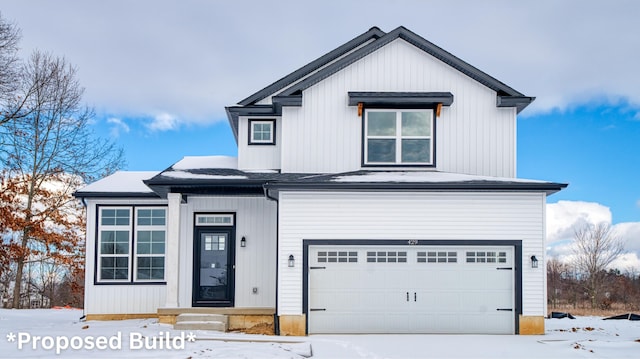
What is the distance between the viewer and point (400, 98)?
15281 millimetres

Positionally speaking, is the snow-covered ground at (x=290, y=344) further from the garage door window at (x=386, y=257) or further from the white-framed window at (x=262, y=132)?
the white-framed window at (x=262, y=132)

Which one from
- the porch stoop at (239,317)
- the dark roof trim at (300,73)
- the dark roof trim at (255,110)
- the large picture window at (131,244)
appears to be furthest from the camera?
the dark roof trim at (300,73)

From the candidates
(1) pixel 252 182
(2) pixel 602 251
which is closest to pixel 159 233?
(1) pixel 252 182

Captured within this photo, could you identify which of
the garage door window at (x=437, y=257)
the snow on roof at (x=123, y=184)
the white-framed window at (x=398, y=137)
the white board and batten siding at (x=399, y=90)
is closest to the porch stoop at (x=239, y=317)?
the snow on roof at (x=123, y=184)

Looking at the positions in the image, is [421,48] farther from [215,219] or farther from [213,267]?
[213,267]

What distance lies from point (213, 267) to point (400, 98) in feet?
21.7

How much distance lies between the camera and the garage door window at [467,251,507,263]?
13828 millimetres

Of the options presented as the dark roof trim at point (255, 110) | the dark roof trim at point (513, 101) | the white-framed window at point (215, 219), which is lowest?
the white-framed window at point (215, 219)

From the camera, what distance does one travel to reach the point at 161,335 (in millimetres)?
12477

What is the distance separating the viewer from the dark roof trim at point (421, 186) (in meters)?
13.4

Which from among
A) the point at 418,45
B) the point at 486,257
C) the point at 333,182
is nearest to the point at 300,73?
the point at 418,45

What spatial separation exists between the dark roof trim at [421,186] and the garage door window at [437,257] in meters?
1.51

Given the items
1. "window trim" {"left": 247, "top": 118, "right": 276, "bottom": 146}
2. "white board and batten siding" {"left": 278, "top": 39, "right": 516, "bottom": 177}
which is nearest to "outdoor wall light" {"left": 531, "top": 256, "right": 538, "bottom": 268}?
"white board and batten siding" {"left": 278, "top": 39, "right": 516, "bottom": 177}

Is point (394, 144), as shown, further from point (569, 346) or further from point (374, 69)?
point (569, 346)
